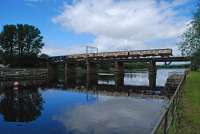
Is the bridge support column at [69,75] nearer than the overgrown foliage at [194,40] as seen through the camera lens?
No

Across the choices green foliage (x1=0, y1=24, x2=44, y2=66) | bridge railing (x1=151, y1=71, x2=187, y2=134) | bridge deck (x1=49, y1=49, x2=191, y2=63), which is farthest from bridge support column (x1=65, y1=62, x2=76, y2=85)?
bridge railing (x1=151, y1=71, x2=187, y2=134)

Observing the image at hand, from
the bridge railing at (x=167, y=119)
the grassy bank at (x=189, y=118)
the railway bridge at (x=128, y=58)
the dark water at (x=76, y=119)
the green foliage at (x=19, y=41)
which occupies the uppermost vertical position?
the green foliage at (x=19, y=41)

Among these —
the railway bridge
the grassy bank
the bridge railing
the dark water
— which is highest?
the railway bridge

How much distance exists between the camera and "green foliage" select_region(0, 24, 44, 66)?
99688 mm

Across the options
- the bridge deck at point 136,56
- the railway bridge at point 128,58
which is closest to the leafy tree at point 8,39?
the railway bridge at point 128,58

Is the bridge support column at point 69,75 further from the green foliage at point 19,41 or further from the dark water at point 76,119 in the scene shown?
the dark water at point 76,119

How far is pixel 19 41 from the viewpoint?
102 metres

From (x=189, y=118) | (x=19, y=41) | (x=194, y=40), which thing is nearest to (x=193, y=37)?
(x=194, y=40)

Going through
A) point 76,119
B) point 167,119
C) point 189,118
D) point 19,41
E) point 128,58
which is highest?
point 19,41

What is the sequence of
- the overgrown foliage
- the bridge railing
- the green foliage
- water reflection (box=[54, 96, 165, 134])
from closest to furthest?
the bridge railing
water reflection (box=[54, 96, 165, 134])
the overgrown foliage
the green foliage

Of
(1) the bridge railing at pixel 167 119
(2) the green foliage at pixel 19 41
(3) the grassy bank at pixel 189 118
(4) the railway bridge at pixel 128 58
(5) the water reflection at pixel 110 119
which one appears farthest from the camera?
(2) the green foliage at pixel 19 41

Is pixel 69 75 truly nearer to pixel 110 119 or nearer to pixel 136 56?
pixel 136 56

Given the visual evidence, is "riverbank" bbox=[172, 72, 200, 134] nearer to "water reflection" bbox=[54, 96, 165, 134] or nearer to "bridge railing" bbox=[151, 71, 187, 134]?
"bridge railing" bbox=[151, 71, 187, 134]

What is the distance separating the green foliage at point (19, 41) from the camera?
9969cm
